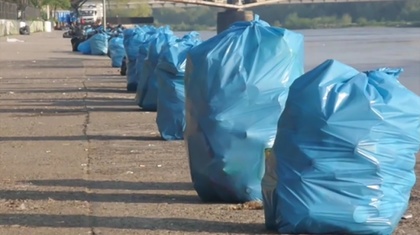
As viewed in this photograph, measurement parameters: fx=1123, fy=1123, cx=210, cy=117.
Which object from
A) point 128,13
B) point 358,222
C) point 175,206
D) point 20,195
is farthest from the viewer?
point 128,13

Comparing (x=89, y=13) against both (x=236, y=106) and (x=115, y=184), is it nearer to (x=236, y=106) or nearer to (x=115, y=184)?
(x=115, y=184)

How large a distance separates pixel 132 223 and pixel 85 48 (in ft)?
131

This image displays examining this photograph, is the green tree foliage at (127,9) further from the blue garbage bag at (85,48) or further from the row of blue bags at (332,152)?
the row of blue bags at (332,152)

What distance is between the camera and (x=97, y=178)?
10219 mm

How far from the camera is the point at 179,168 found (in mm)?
10836

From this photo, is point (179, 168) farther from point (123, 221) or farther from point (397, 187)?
point (397, 187)

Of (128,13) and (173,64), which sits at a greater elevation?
(173,64)

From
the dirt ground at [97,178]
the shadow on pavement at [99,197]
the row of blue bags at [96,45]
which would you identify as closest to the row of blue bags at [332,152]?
the dirt ground at [97,178]

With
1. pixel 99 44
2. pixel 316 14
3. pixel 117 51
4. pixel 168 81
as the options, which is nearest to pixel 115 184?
pixel 168 81

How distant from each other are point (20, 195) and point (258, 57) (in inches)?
91.9

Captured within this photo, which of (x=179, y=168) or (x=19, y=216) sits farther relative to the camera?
(x=179, y=168)

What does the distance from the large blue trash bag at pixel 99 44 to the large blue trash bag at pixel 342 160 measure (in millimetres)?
36693

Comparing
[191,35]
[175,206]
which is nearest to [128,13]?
[191,35]

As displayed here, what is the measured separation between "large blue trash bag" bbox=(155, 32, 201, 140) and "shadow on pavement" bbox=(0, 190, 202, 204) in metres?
3.60
